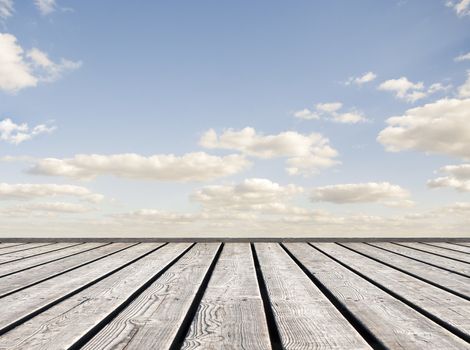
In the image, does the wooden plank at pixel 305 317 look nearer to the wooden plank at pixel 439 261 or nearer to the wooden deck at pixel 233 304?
the wooden deck at pixel 233 304

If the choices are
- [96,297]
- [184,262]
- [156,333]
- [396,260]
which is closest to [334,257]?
[396,260]

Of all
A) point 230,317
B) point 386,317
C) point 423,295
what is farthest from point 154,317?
point 423,295

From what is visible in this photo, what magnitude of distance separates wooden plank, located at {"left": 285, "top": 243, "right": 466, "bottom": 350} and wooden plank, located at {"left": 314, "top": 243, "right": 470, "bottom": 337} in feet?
0.24

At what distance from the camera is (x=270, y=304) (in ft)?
5.17

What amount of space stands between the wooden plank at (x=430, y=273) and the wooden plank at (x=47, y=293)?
5.77 feet

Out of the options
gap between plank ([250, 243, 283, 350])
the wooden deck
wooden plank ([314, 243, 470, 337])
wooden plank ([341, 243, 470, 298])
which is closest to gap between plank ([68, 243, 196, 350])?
the wooden deck

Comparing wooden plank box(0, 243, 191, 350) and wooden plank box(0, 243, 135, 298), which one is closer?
wooden plank box(0, 243, 191, 350)

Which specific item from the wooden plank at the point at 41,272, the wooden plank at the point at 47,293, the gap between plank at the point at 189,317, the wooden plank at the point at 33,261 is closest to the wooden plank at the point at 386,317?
the gap between plank at the point at 189,317

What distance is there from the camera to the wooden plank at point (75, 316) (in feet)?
3.82

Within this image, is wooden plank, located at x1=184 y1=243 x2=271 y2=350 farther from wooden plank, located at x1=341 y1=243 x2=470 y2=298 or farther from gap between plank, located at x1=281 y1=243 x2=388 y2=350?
wooden plank, located at x1=341 y1=243 x2=470 y2=298

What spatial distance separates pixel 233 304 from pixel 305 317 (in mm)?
301

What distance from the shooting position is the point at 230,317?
1.38m

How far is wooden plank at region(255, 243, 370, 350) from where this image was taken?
1.13m

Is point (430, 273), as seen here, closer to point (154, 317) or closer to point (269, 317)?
point (269, 317)
